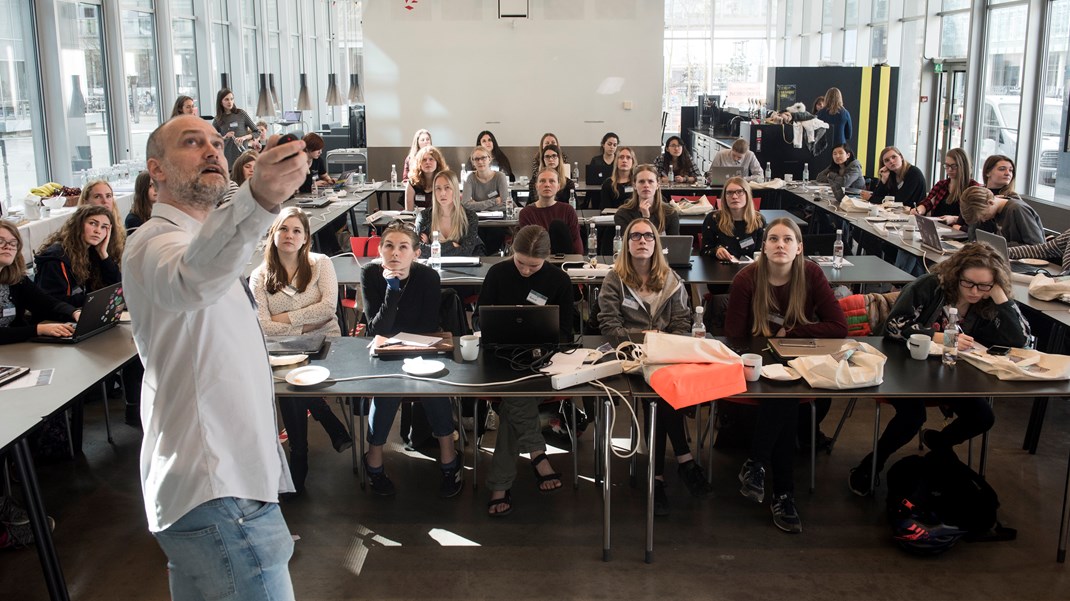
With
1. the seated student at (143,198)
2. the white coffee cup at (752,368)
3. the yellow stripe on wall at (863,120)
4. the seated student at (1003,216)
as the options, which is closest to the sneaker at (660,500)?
the white coffee cup at (752,368)

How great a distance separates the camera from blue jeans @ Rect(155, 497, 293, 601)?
6.15ft

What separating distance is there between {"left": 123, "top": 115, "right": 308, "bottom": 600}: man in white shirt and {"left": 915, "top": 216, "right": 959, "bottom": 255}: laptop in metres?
5.39

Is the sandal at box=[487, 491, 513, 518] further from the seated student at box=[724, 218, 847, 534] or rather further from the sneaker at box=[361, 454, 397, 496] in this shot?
the seated student at box=[724, 218, 847, 534]

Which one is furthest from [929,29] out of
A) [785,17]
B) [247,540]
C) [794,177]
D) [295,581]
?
[247,540]

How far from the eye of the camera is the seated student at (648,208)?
6656mm

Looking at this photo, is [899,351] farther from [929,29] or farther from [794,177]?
[929,29]

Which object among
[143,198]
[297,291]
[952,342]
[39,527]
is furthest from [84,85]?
[952,342]

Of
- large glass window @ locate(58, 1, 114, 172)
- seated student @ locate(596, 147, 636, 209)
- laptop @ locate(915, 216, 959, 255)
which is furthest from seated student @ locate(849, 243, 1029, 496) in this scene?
large glass window @ locate(58, 1, 114, 172)

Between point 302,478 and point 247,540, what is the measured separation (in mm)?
2437

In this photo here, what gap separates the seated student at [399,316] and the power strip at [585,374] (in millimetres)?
838

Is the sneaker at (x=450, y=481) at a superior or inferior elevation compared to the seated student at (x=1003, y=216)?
inferior

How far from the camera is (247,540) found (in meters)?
1.90

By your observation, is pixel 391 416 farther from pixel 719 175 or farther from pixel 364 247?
pixel 719 175

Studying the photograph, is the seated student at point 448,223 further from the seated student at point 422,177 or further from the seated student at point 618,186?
the seated student at point 618,186
